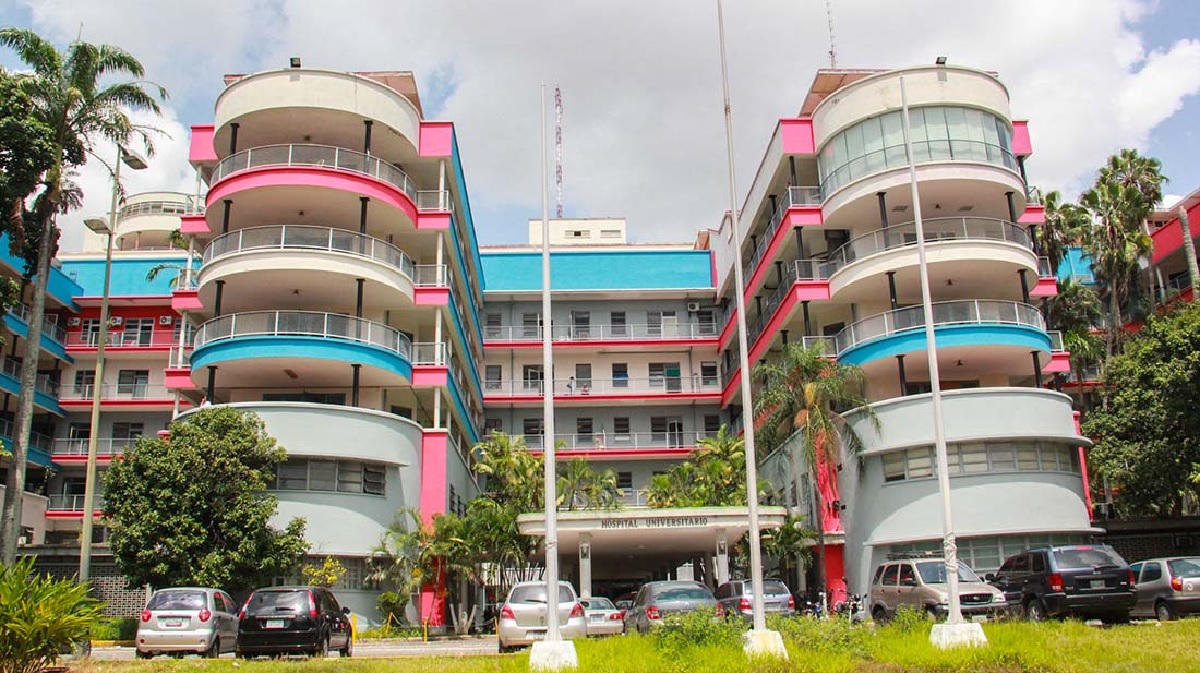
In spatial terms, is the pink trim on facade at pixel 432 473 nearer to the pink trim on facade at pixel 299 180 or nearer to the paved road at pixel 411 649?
the paved road at pixel 411 649

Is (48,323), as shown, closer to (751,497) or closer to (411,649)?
(411,649)

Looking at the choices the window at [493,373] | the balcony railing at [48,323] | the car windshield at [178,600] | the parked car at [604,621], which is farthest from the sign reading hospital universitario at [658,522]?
the balcony railing at [48,323]

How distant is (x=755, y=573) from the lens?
55.4 feet

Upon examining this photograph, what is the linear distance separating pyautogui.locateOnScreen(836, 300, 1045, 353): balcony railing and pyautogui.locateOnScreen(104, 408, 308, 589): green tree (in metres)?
21.8

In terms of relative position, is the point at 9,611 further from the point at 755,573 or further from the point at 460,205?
the point at 460,205

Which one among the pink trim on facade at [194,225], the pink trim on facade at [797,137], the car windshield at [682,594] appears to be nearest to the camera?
the car windshield at [682,594]

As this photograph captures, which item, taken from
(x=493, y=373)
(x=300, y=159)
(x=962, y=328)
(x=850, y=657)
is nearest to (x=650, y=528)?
(x=962, y=328)

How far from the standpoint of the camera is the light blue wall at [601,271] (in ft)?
197

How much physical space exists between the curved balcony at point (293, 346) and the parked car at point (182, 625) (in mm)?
14382

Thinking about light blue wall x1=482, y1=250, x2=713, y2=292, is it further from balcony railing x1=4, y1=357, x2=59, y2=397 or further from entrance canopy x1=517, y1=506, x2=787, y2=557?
entrance canopy x1=517, y1=506, x2=787, y2=557

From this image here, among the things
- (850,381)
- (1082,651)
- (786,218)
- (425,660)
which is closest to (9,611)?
(425,660)

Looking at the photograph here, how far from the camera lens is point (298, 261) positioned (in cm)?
3631

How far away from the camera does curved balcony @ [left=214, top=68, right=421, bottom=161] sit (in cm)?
3784

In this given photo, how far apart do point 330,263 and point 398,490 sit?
8479mm
